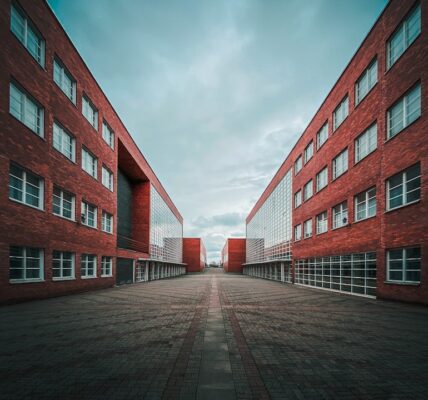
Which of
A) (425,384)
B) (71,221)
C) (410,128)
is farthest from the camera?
(71,221)

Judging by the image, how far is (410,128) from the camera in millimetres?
13391

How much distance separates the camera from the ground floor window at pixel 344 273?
16609mm

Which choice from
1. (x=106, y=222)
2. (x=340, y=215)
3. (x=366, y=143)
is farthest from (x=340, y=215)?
(x=106, y=222)

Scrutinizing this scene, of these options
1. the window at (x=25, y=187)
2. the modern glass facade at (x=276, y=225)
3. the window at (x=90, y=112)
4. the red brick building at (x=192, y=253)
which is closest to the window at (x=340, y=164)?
the modern glass facade at (x=276, y=225)

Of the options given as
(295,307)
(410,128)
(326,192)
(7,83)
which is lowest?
(295,307)

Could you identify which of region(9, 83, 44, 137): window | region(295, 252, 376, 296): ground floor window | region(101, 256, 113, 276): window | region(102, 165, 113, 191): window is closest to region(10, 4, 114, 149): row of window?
region(9, 83, 44, 137): window

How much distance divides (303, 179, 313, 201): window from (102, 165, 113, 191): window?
16949mm

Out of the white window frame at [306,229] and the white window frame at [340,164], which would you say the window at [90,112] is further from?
the white window frame at [306,229]

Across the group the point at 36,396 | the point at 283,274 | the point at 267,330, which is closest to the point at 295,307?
the point at 267,330

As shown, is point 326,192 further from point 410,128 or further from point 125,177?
point 125,177

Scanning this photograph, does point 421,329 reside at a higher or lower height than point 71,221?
lower

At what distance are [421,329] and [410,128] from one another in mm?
8795

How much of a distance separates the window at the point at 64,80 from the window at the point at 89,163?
11.4 ft

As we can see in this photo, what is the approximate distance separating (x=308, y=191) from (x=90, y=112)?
1908 cm
